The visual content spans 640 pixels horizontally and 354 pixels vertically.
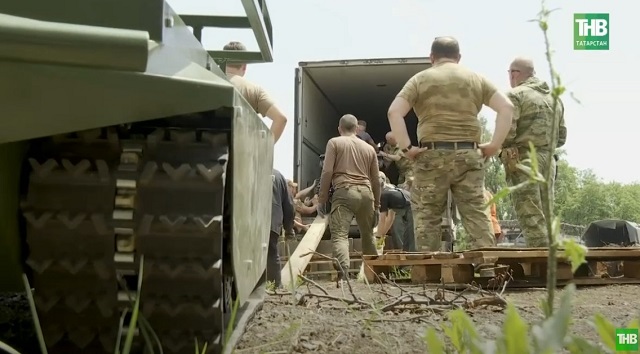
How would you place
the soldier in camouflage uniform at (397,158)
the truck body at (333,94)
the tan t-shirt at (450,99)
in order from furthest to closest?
the truck body at (333,94) < the soldier in camouflage uniform at (397,158) < the tan t-shirt at (450,99)

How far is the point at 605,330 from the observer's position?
114 centimetres

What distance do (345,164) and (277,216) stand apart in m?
1.33

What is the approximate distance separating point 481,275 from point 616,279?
38.0 inches

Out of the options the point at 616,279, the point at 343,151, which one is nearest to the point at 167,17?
the point at 616,279

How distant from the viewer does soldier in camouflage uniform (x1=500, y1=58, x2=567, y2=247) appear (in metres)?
6.18

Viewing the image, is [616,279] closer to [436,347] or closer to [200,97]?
[200,97]

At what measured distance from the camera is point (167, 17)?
6.87 feet

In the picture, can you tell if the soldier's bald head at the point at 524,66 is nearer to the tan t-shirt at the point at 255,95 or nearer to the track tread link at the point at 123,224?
the tan t-shirt at the point at 255,95

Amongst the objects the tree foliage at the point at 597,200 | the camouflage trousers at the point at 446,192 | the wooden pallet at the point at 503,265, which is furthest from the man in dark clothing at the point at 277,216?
the tree foliage at the point at 597,200

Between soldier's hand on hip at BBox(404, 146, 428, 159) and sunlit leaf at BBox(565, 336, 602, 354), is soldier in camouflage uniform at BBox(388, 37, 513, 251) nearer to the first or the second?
soldier's hand on hip at BBox(404, 146, 428, 159)

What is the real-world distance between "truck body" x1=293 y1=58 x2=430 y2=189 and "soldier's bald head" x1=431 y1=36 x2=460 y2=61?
4817 mm

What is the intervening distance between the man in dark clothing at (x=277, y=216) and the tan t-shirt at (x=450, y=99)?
1.26 m

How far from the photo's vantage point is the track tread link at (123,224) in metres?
1.96

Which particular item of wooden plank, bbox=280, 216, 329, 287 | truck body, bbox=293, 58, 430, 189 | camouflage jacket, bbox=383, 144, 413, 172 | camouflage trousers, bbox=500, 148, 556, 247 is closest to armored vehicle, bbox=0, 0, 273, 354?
wooden plank, bbox=280, 216, 329, 287
